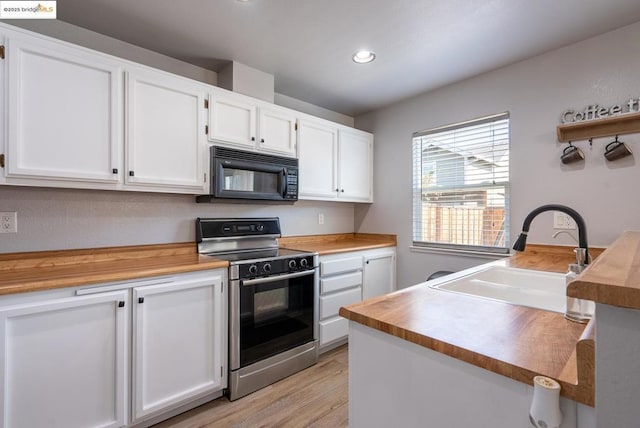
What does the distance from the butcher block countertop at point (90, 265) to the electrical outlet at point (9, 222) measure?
140 mm

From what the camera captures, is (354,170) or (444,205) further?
(354,170)

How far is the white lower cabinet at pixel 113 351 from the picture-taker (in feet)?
4.43

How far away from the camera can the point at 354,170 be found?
10.8ft

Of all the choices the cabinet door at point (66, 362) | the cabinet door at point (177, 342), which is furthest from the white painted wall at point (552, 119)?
the cabinet door at point (66, 362)

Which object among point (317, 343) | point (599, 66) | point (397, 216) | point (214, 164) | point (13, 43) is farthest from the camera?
point (397, 216)

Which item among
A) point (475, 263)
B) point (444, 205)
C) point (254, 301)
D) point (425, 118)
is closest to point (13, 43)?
point (254, 301)

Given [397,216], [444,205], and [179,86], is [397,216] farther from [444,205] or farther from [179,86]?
[179,86]

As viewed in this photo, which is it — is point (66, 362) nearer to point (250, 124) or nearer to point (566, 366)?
point (250, 124)

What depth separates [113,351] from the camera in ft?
5.11

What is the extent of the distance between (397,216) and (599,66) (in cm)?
193

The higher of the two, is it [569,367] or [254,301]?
[569,367]

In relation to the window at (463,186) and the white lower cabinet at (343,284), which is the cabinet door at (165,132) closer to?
the white lower cabinet at (343,284)

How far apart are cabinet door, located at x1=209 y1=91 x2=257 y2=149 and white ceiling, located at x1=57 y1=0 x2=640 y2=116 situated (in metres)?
0.36

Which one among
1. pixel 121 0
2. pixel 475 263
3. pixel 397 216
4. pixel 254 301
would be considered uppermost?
pixel 121 0
